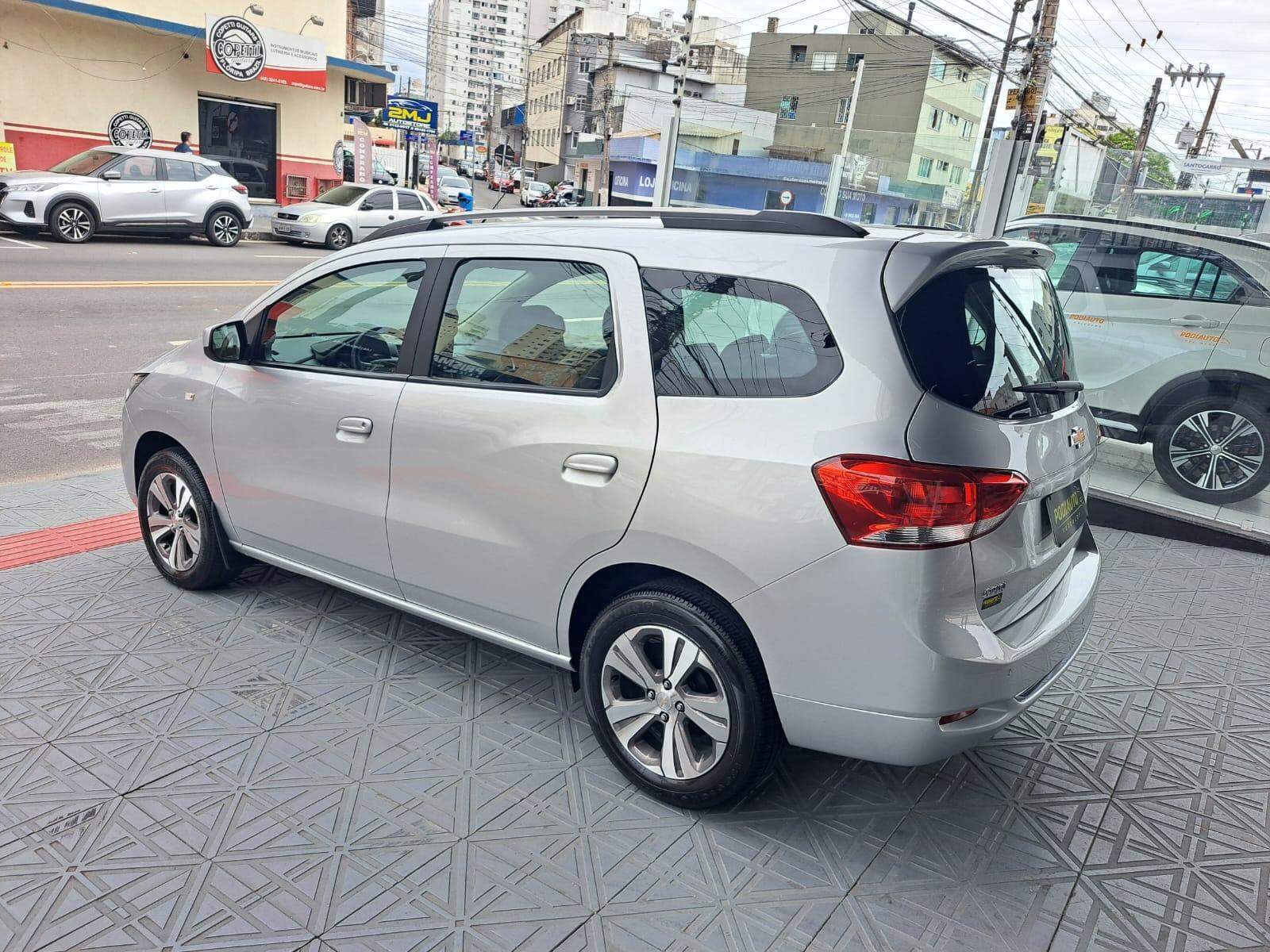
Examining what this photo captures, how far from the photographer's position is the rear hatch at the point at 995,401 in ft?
8.07

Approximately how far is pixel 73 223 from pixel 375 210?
6781 mm

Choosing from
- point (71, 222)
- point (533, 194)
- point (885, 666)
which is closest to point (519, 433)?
point (885, 666)

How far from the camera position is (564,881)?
2.60 metres

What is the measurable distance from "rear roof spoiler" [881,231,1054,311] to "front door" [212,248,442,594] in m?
1.70

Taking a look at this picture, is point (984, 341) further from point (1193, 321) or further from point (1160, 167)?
point (1160, 167)

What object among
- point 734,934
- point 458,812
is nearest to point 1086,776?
point 734,934

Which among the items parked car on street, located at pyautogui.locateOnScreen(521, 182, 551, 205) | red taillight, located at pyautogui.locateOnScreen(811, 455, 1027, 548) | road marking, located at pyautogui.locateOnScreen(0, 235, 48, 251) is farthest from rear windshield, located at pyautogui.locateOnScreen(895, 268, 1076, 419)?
parked car on street, located at pyautogui.locateOnScreen(521, 182, 551, 205)

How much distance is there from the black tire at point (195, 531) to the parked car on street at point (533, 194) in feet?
146

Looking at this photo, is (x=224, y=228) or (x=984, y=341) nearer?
(x=984, y=341)

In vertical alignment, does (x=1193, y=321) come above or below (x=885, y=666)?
above

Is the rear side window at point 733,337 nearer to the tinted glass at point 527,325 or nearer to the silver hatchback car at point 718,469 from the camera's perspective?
the silver hatchback car at point 718,469

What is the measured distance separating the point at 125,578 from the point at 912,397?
374 cm

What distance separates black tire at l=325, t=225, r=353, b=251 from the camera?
2194 cm

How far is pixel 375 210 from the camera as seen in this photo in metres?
22.2
